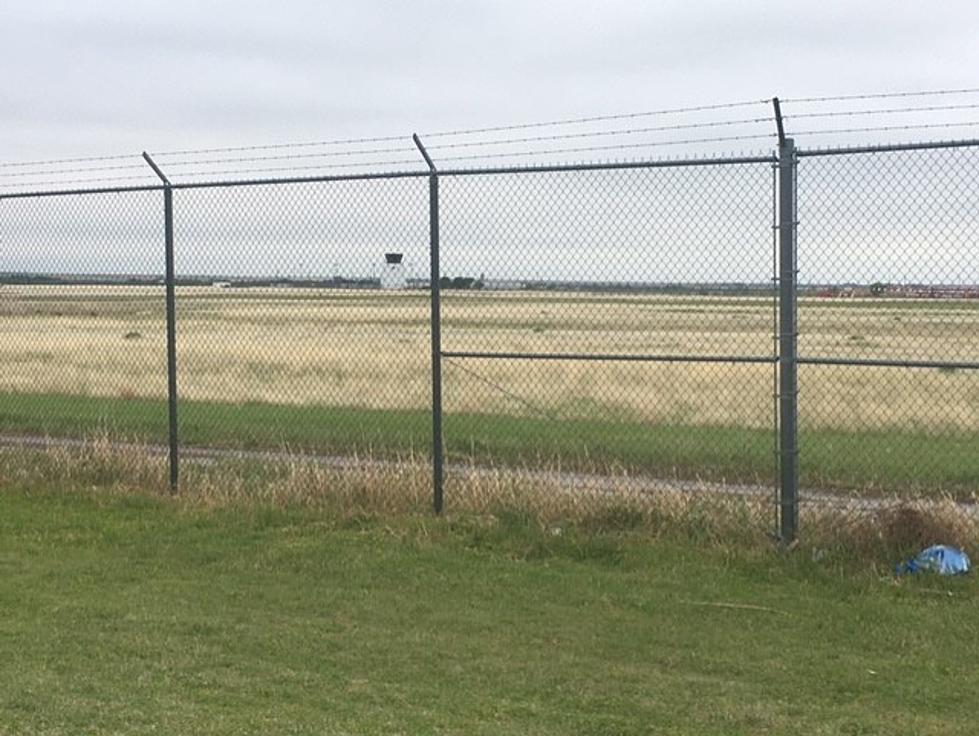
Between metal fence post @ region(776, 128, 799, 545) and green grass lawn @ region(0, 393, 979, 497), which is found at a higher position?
metal fence post @ region(776, 128, 799, 545)

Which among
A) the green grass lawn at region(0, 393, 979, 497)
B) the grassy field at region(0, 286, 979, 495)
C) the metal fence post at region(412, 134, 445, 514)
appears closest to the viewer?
the metal fence post at region(412, 134, 445, 514)

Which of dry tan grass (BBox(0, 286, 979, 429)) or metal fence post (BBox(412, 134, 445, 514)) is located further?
dry tan grass (BBox(0, 286, 979, 429))

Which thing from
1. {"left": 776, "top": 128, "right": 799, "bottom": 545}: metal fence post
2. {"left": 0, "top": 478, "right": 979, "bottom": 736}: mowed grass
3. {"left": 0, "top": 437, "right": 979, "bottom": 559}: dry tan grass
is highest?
{"left": 776, "top": 128, "right": 799, "bottom": 545}: metal fence post

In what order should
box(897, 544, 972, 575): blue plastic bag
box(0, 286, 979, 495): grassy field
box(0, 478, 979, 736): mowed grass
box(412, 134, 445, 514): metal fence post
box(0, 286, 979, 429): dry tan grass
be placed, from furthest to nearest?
box(0, 286, 979, 495): grassy field < box(0, 286, 979, 429): dry tan grass < box(412, 134, 445, 514): metal fence post < box(897, 544, 972, 575): blue plastic bag < box(0, 478, 979, 736): mowed grass

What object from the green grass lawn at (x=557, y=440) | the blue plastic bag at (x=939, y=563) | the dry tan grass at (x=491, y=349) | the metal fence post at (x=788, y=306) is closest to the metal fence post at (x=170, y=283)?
the dry tan grass at (x=491, y=349)

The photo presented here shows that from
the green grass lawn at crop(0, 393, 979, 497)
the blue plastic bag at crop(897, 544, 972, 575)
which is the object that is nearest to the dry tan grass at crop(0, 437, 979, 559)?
the blue plastic bag at crop(897, 544, 972, 575)

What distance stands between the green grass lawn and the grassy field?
5 cm

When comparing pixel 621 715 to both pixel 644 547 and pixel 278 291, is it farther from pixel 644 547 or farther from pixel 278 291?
A: pixel 278 291

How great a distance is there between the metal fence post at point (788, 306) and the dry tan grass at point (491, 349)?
0.51 meters

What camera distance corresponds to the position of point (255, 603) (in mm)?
6887

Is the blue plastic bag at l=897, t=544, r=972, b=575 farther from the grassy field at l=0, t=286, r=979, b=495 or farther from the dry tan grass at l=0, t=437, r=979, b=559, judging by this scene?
the grassy field at l=0, t=286, r=979, b=495

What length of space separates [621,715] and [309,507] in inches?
180

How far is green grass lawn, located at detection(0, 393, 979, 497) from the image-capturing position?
12.1 metres

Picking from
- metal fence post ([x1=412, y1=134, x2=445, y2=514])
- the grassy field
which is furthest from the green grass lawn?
metal fence post ([x1=412, y1=134, x2=445, y2=514])
